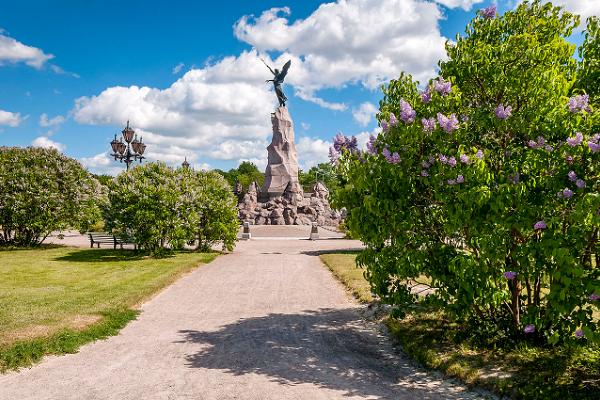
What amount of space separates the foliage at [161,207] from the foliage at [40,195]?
5918mm

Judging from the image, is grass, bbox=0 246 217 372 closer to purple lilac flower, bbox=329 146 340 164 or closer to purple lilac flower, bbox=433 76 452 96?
purple lilac flower, bbox=329 146 340 164

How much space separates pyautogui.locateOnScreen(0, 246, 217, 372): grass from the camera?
8.30 m

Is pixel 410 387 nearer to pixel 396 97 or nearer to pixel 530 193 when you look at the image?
pixel 530 193

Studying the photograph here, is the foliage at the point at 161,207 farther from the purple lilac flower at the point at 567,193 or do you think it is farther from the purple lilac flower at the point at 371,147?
the purple lilac flower at the point at 567,193

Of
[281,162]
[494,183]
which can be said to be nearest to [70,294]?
[494,183]

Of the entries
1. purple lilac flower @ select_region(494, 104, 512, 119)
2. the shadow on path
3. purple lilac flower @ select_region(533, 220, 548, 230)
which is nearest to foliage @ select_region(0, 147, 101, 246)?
the shadow on path

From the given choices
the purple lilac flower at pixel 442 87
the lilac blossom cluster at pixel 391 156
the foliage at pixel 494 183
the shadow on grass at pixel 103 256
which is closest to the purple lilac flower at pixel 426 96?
the foliage at pixel 494 183

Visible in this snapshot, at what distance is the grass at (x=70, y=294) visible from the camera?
27.2ft

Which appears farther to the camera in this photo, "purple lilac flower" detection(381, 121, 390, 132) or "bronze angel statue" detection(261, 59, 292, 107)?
"bronze angel statue" detection(261, 59, 292, 107)

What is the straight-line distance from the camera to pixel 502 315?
8.20m

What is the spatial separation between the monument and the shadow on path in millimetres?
40369

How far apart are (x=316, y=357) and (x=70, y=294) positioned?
8299mm

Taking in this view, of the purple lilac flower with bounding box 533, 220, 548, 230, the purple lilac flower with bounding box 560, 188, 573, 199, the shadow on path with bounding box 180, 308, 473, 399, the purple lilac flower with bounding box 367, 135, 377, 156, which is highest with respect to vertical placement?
the purple lilac flower with bounding box 367, 135, 377, 156

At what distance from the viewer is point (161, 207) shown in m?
20.1
